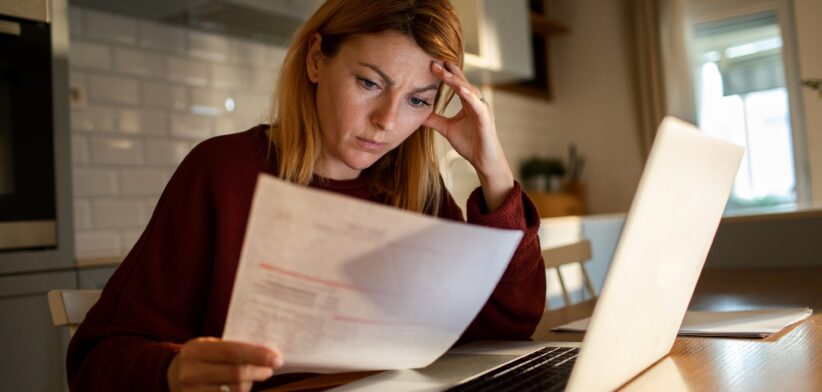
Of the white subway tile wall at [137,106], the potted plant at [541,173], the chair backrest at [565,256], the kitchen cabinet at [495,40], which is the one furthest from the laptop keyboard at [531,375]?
the potted plant at [541,173]

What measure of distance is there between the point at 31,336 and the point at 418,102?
123 cm

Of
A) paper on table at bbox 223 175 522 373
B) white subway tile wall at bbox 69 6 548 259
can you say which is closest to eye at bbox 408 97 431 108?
paper on table at bbox 223 175 522 373

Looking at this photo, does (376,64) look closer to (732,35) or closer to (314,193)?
(314,193)

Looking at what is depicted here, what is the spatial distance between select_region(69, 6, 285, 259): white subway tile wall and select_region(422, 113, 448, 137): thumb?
4.35 feet

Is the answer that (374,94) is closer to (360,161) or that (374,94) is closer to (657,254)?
(360,161)

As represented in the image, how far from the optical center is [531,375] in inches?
31.3

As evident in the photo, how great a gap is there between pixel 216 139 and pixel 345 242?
61 centimetres

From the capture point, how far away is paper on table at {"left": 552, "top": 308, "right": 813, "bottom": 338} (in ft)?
3.32

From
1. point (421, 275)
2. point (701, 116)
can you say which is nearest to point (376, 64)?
point (421, 275)

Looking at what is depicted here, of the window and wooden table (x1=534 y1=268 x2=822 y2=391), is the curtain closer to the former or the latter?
the window

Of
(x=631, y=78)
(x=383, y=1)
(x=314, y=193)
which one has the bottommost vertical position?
(x=314, y=193)

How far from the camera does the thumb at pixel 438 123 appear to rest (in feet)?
3.95

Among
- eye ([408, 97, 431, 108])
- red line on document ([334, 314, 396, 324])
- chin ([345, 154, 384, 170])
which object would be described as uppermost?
eye ([408, 97, 431, 108])

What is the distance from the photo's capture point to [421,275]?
1.93 feet
